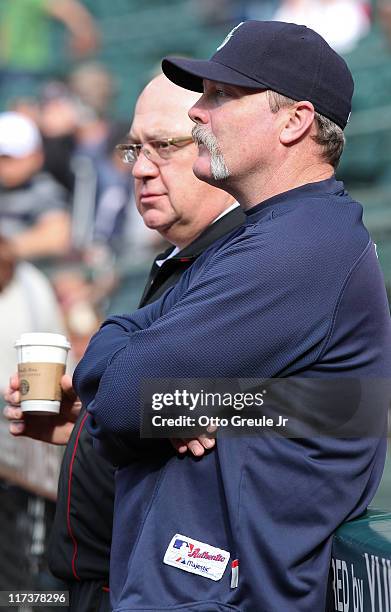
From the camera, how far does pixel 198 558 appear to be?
157 centimetres

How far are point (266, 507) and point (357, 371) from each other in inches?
10.8

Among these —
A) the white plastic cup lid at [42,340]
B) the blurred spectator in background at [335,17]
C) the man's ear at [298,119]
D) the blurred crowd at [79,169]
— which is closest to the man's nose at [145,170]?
the white plastic cup lid at [42,340]

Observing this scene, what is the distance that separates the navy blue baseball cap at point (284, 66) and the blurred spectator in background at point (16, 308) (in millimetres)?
2770

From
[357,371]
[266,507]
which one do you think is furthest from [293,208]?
[266,507]

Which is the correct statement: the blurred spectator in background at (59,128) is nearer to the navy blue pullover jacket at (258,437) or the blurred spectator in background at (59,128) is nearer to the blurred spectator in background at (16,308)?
the blurred spectator in background at (16,308)

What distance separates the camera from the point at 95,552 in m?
2.27

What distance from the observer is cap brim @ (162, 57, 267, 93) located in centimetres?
173

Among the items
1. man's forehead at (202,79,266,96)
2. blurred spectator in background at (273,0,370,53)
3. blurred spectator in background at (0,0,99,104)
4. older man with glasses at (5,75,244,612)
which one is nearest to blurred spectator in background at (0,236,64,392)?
older man with glasses at (5,75,244,612)

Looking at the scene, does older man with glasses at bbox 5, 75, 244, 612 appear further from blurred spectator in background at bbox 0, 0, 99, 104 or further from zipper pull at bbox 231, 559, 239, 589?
blurred spectator in background at bbox 0, 0, 99, 104

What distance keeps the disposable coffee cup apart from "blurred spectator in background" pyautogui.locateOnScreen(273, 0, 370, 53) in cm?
539

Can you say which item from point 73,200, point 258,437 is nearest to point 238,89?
point 258,437

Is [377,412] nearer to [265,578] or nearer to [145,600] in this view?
[265,578]

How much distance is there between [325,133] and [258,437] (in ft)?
1.87

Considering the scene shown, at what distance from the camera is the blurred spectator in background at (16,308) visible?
14.5ft
